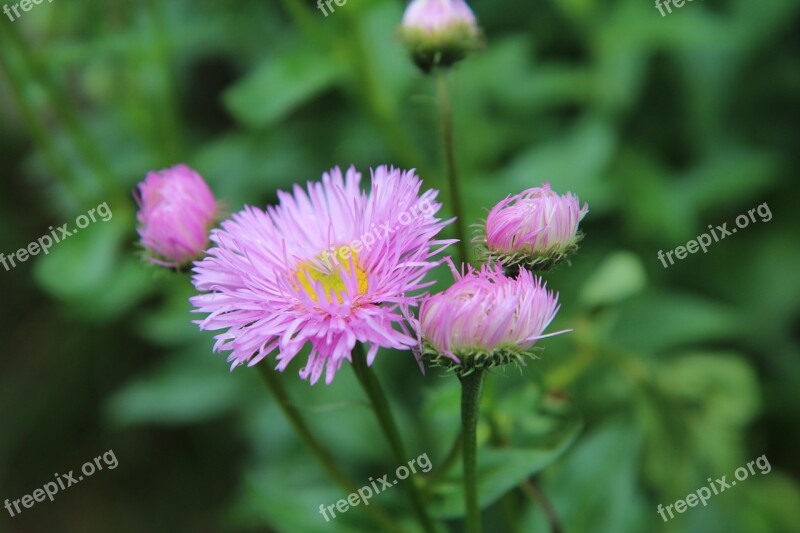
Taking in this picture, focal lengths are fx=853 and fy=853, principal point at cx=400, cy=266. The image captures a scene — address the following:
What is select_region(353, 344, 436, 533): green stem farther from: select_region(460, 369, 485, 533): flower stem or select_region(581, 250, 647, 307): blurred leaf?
select_region(581, 250, 647, 307): blurred leaf

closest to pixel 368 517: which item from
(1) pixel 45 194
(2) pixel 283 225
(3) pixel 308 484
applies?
(2) pixel 283 225

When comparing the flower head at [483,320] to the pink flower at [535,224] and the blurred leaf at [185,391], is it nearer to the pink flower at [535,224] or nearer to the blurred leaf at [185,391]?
the pink flower at [535,224]

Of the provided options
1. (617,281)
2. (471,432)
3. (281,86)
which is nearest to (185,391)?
(281,86)

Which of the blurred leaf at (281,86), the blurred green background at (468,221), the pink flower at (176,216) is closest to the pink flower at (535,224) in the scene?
the pink flower at (176,216)

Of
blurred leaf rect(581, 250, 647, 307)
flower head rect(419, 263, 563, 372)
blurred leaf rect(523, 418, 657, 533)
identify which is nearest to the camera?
flower head rect(419, 263, 563, 372)

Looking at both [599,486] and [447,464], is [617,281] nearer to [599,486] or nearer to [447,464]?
[599,486]

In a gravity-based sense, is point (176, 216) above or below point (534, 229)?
above

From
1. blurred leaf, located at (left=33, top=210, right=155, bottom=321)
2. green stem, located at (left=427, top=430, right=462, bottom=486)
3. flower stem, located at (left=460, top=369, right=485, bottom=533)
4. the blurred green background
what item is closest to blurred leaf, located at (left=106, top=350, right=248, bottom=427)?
the blurred green background
